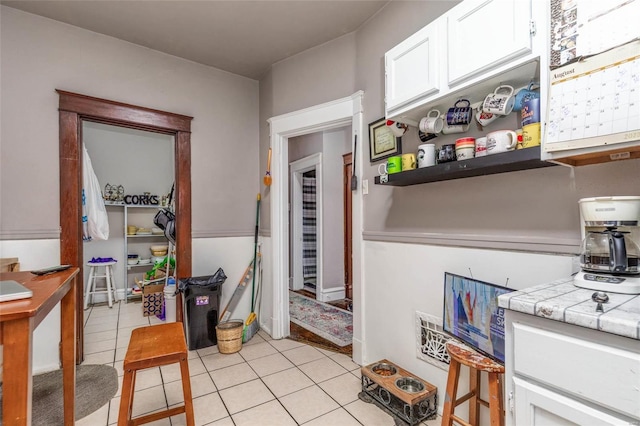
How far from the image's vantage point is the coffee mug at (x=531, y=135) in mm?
1254

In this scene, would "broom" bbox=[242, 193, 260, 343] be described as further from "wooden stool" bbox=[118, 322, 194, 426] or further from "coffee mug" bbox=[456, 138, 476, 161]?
"coffee mug" bbox=[456, 138, 476, 161]

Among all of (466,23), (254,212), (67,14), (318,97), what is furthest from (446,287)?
(67,14)

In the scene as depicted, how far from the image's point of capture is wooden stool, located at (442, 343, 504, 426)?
1.28 m

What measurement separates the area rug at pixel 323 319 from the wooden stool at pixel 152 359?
65.7 inches

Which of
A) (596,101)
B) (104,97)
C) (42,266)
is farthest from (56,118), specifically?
(596,101)

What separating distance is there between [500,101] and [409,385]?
1.70m

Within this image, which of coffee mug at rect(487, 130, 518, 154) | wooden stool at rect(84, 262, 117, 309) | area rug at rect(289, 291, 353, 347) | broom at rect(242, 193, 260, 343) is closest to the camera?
coffee mug at rect(487, 130, 518, 154)

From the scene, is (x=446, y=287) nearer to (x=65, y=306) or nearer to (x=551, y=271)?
(x=551, y=271)

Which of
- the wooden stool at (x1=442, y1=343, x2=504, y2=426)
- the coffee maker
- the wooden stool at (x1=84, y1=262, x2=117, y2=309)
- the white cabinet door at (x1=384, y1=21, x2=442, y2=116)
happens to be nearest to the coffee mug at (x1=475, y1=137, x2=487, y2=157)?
the white cabinet door at (x1=384, y1=21, x2=442, y2=116)

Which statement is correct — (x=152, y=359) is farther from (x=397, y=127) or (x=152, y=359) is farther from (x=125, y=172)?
(x=125, y=172)

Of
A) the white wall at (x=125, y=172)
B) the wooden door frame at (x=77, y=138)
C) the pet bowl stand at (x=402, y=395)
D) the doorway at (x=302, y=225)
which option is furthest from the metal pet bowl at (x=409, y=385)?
the white wall at (x=125, y=172)

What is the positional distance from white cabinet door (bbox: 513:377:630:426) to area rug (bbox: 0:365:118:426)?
2364 millimetres

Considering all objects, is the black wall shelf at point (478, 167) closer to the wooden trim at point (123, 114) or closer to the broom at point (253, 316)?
the broom at point (253, 316)

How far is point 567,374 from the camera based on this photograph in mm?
837
